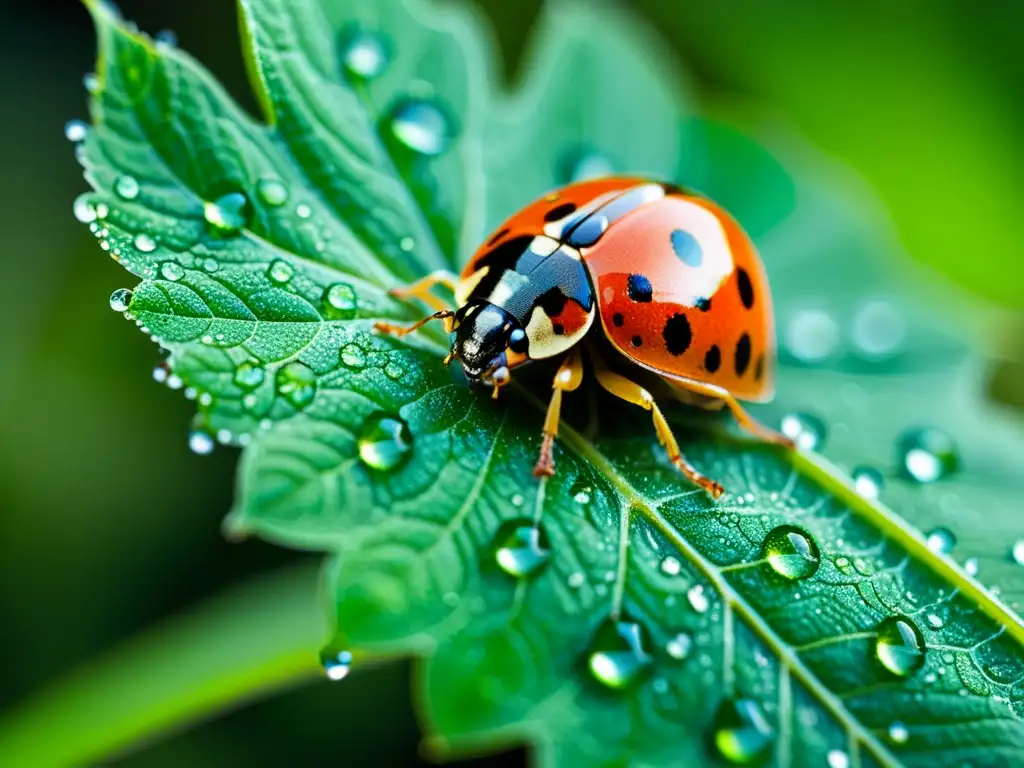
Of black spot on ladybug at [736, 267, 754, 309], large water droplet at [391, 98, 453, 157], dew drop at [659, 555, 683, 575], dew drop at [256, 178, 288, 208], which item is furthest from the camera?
large water droplet at [391, 98, 453, 157]

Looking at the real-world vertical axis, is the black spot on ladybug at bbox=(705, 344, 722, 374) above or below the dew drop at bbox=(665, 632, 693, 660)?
above

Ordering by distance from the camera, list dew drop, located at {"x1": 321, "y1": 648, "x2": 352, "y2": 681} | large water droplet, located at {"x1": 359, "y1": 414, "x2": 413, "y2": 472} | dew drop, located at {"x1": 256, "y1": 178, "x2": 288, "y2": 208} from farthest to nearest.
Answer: dew drop, located at {"x1": 256, "y1": 178, "x2": 288, "y2": 208}, large water droplet, located at {"x1": 359, "y1": 414, "x2": 413, "y2": 472}, dew drop, located at {"x1": 321, "y1": 648, "x2": 352, "y2": 681}

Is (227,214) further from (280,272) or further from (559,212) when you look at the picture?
(559,212)

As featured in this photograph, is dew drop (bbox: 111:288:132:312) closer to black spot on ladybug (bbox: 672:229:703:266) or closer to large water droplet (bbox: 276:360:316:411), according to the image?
large water droplet (bbox: 276:360:316:411)

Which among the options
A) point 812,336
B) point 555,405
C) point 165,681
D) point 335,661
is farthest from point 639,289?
point 165,681

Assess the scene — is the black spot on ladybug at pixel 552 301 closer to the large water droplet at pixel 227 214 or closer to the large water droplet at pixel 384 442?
the large water droplet at pixel 384 442

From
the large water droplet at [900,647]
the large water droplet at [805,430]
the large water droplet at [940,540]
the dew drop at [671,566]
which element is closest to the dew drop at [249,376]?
the dew drop at [671,566]

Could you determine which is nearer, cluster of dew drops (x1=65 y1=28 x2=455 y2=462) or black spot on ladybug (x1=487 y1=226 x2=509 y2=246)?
cluster of dew drops (x1=65 y1=28 x2=455 y2=462)

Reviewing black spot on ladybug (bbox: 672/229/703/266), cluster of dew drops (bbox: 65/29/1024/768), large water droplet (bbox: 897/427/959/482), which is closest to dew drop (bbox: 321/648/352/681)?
cluster of dew drops (bbox: 65/29/1024/768)
